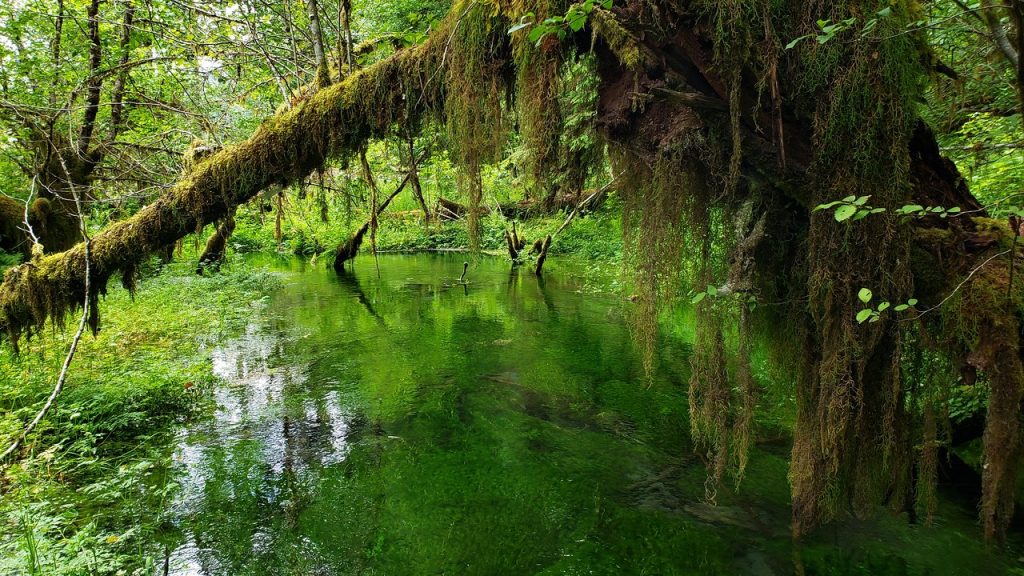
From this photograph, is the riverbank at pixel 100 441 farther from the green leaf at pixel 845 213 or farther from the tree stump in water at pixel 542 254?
the tree stump in water at pixel 542 254

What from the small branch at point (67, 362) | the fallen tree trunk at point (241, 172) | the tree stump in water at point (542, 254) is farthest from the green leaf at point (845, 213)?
the tree stump in water at point (542, 254)

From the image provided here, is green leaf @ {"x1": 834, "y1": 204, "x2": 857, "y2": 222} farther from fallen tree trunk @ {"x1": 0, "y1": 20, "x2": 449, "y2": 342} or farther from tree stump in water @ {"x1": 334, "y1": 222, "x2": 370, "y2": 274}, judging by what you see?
tree stump in water @ {"x1": 334, "y1": 222, "x2": 370, "y2": 274}

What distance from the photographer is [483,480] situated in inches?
163

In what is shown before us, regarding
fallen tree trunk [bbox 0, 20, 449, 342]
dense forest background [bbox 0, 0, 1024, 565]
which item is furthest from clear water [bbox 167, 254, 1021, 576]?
fallen tree trunk [bbox 0, 20, 449, 342]

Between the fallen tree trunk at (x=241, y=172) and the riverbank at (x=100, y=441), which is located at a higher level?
the fallen tree trunk at (x=241, y=172)

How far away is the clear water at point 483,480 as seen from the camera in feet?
10.5

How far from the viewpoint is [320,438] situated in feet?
15.9

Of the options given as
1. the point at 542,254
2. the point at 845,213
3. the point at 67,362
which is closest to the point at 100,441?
the point at 67,362

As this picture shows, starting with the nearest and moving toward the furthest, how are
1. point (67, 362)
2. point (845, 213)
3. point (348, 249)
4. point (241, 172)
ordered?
point (845, 213), point (67, 362), point (241, 172), point (348, 249)

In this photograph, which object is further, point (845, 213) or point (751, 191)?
point (751, 191)

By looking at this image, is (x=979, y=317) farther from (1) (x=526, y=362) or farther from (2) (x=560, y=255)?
(2) (x=560, y=255)

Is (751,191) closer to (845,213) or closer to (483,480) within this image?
(845,213)

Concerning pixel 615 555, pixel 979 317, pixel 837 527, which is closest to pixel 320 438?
pixel 615 555

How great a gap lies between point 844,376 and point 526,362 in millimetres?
5085
